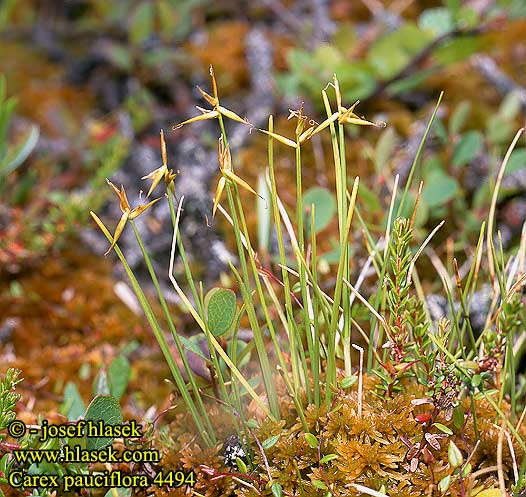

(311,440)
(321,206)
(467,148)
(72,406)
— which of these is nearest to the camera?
(311,440)

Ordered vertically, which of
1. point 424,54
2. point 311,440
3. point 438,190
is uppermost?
point 424,54

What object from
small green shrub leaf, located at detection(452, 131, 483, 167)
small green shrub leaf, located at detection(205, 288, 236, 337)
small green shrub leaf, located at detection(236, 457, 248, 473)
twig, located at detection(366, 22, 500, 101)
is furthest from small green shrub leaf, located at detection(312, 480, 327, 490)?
twig, located at detection(366, 22, 500, 101)

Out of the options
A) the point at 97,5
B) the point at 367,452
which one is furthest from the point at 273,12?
the point at 367,452

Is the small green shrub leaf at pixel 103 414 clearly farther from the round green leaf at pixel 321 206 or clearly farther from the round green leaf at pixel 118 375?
the round green leaf at pixel 321 206

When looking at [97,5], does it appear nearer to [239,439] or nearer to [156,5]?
[156,5]

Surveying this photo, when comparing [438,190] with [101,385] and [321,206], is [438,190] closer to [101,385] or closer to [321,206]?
[321,206]

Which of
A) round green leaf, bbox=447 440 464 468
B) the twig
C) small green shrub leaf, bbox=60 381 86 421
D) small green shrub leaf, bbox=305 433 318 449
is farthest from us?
the twig

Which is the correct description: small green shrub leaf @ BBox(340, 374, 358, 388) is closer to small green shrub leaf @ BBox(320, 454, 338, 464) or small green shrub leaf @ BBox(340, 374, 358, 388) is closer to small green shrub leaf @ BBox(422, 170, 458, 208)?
small green shrub leaf @ BBox(320, 454, 338, 464)

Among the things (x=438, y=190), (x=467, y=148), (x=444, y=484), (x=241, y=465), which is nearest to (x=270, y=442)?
(x=241, y=465)
